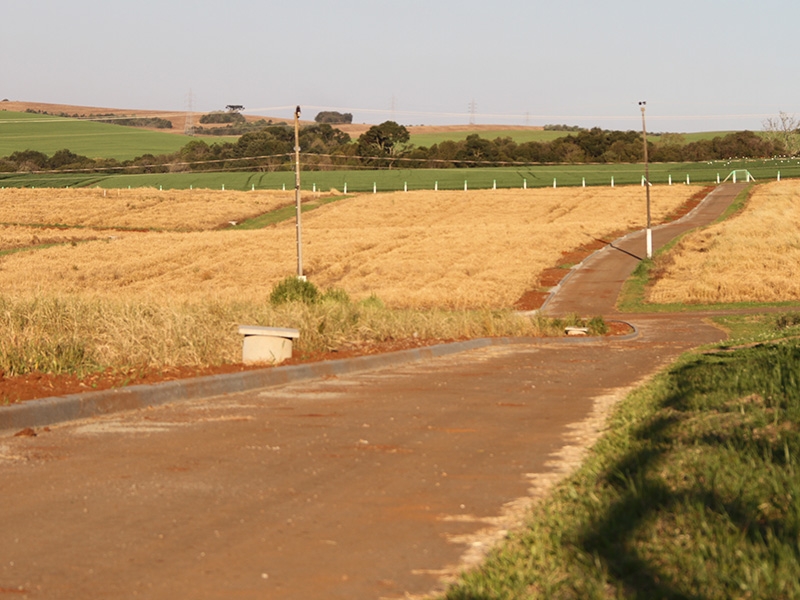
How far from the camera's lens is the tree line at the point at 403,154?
419 feet

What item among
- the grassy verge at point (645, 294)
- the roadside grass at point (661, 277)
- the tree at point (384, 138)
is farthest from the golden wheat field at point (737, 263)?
the tree at point (384, 138)

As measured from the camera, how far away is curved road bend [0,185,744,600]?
4.85m

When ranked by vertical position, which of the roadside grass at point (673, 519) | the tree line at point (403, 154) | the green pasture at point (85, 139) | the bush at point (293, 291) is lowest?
the bush at point (293, 291)

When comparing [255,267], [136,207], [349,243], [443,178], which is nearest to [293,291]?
[255,267]

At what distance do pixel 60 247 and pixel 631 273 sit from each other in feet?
116

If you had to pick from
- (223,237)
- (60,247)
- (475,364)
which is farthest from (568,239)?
(475,364)

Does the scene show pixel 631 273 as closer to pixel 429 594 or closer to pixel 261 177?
pixel 429 594

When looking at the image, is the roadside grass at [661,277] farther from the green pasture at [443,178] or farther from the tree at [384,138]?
the tree at [384,138]

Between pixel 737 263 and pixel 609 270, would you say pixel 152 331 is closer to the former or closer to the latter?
pixel 737 263

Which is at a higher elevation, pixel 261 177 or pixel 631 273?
pixel 261 177

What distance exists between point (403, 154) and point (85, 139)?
195ft

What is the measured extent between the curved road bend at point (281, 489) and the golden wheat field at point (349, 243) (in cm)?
2223

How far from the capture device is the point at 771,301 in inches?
1628

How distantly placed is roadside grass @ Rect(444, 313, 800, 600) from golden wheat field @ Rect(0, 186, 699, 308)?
83.6 ft
